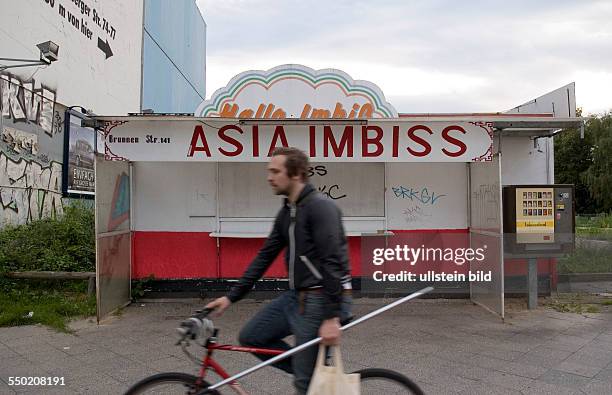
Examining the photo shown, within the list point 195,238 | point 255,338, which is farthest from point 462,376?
point 195,238

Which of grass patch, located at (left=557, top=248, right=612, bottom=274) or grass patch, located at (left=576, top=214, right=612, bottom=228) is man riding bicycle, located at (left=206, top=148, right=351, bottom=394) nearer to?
grass patch, located at (left=557, top=248, right=612, bottom=274)

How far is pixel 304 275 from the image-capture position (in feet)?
10.5

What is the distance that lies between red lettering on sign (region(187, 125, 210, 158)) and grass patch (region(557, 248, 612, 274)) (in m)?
6.82

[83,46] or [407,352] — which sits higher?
[83,46]

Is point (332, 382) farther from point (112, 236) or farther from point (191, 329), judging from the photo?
point (112, 236)

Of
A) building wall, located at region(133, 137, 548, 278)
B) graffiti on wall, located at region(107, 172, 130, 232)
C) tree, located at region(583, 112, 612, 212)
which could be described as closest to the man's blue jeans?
graffiti on wall, located at region(107, 172, 130, 232)

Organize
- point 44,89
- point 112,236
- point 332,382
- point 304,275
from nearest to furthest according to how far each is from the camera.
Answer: point 332,382 < point 304,275 < point 112,236 < point 44,89

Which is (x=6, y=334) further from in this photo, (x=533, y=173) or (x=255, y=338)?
(x=533, y=173)

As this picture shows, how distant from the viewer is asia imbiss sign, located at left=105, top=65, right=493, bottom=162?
7637mm

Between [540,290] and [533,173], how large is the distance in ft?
6.39

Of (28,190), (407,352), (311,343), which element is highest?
(28,190)

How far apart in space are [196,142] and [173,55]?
18.5 metres

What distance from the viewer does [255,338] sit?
3373 mm

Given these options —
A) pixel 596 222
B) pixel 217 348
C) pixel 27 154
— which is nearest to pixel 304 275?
pixel 217 348
